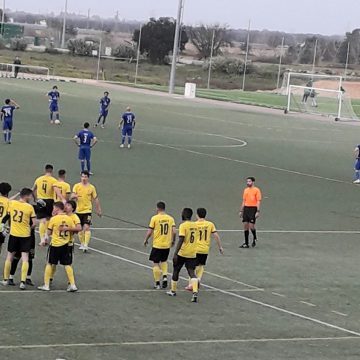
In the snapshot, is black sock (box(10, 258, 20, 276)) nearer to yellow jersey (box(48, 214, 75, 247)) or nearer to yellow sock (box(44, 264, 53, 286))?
yellow sock (box(44, 264, 53, 286))

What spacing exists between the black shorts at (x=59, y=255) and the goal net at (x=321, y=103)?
190ft

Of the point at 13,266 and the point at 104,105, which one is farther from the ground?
the point at 104,105

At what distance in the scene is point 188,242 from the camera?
52.4 ft

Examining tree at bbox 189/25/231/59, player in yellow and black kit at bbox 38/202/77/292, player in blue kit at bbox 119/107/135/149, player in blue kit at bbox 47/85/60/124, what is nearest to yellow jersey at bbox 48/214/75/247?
player in yellow and black kit at bbox 38/202/77/292

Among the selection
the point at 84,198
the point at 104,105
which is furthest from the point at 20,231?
the point at 104,105

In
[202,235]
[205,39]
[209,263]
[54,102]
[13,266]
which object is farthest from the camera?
[205,39]

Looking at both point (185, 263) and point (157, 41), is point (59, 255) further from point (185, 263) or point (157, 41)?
point (157, 41)

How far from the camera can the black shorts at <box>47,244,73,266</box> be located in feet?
50.8

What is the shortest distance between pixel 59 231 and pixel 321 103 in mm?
62499

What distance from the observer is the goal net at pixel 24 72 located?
97.5 meters

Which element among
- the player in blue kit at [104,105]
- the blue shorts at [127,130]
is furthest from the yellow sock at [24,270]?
the player in blue kit at [104,105]

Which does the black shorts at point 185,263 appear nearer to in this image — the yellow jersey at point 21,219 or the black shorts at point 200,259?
the black shorts at point 200,259

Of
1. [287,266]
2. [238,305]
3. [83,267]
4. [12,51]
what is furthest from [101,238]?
[12,51]

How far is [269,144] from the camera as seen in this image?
47.2 m
